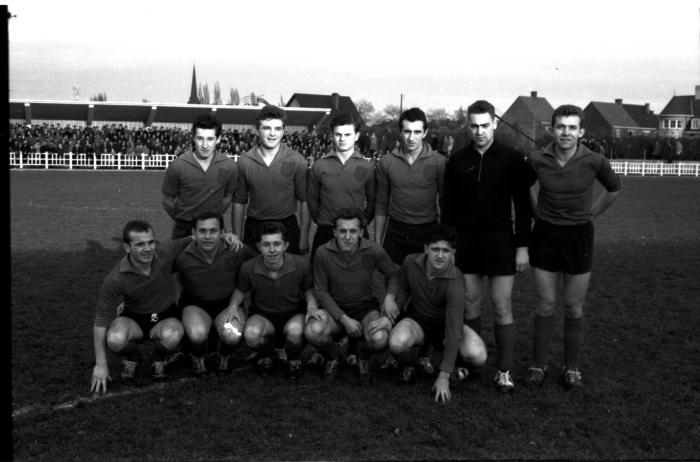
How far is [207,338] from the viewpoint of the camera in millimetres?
5066

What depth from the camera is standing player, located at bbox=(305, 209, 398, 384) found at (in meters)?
4.86

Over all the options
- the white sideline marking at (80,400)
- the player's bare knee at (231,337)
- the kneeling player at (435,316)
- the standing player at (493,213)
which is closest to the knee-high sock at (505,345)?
the standing player at (493,213)

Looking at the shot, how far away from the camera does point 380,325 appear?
188 inches

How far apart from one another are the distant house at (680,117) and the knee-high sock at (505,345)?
90.3m

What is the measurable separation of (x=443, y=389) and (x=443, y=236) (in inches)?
37.5

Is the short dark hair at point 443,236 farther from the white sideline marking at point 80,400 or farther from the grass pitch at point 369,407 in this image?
the white sideline marking at point 80,400

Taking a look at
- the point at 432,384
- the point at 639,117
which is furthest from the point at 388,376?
the point at 639,117

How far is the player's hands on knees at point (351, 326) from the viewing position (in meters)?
4.82

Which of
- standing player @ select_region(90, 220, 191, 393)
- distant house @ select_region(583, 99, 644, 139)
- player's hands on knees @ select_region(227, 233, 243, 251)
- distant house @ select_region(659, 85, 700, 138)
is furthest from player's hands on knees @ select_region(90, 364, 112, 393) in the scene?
distant house @ select_region(659, 85, 700, 138)

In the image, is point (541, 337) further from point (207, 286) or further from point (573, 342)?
point (207, 286)

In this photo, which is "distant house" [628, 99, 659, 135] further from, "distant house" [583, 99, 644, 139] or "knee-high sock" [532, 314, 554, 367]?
"knee-high sock" [532, 314, 554, 367]

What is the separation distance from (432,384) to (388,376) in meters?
0.34

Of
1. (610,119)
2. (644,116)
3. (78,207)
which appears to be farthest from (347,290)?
(644,116)

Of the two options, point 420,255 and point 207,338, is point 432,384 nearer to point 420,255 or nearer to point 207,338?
point 420,255
